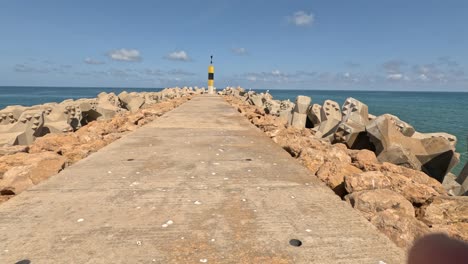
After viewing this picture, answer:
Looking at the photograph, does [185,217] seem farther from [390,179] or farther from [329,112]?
[329,112]

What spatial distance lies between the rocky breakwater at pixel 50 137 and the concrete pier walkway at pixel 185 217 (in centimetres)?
31

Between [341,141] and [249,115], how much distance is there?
102 inches

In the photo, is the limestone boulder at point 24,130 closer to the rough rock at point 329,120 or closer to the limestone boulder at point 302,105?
the rough rock at point 329,120

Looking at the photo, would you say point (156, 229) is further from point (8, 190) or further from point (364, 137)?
point (364, 137)

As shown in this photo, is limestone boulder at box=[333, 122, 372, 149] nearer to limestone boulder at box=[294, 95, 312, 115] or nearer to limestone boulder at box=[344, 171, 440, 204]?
limestone boulder at box=[294, 95, 312, 115]

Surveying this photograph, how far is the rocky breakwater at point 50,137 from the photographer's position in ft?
10.9

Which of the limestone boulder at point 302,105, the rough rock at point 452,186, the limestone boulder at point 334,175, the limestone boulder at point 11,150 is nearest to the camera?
the limestone boulder at point 334,175

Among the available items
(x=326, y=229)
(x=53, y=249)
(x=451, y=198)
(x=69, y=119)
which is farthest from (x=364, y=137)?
(x=69, y=119)

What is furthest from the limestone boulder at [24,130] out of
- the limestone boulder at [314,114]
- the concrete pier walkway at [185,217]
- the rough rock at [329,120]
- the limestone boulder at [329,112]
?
the limestone boulder at [314,114]

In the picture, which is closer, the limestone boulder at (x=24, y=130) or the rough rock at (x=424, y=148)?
the rough rock at (x=424, y=148)

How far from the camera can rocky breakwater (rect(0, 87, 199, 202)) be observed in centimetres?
333

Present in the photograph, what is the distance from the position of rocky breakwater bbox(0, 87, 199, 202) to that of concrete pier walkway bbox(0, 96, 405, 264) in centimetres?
31

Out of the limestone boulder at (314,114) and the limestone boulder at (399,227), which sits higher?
the limestone boulder at (314,114)

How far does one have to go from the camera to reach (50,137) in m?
5.38
